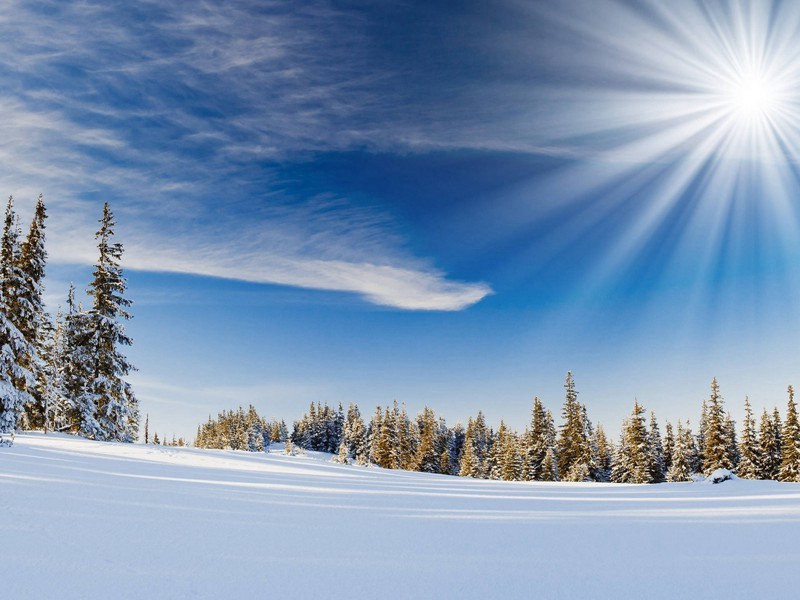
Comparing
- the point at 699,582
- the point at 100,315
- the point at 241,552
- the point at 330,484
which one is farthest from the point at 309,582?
the point at 100,315

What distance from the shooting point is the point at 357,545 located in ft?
18.2

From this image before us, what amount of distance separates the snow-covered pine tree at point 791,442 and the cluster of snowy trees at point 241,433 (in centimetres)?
7572

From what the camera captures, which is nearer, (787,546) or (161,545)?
(161,545)

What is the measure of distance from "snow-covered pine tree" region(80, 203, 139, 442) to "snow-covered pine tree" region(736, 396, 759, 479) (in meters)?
60.7

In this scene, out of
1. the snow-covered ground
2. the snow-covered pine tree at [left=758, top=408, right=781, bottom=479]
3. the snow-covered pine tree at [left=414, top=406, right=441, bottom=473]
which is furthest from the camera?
the snow-covered pine tree at [left=414, top=406, right=441, bottom=473]

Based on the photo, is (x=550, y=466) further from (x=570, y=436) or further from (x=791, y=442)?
(x=791, y=442)

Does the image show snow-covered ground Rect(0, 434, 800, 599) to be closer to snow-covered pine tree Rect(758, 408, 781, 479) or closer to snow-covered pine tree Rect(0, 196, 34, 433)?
snow-covered pine tree Rect(0, 196, 34, 433)

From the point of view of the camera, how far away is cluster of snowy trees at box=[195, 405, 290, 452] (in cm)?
10538

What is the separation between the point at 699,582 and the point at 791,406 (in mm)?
57727

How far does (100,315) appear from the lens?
28828mm

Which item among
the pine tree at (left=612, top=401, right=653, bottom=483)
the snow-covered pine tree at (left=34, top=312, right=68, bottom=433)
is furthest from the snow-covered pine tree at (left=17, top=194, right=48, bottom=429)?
the pine tree at (left=612, top=401, right=653, bottom=483)

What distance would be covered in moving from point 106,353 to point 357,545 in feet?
94.9

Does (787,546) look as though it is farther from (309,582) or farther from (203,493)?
(203,493)

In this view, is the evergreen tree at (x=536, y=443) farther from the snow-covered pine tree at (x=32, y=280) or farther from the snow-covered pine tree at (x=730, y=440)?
the snow-covered pine tree at (x=32, y=280)
